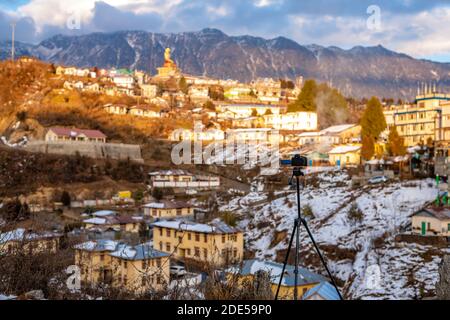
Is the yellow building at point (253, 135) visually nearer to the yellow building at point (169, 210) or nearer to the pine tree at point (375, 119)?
the pine tree at point (375, 119)

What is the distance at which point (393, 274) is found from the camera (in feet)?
50.4

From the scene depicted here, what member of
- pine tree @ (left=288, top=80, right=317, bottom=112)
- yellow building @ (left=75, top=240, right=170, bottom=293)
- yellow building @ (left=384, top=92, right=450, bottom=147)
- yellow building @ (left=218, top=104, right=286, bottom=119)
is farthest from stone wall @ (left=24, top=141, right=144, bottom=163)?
yellow building @ (left=75, top=240, right=170, bottom=293)

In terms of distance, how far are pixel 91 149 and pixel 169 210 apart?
57.8 feet

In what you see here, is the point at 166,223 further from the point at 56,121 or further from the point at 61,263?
the point at 56,121

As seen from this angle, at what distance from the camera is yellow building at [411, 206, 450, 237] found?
58.7 ft

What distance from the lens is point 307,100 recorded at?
2080 inches

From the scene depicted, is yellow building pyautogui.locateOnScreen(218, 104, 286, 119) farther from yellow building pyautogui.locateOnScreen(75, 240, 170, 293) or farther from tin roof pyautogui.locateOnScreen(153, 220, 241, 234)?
yellow building pyautogui.locateOnScreen(75, 240, 170, 293)

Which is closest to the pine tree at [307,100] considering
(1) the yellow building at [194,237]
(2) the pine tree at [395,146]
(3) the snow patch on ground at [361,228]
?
(2) the pine tree at [395,146]

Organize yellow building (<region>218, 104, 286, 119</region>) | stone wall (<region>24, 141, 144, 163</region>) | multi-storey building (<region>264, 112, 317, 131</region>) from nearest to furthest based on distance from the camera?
1. stone wall (<region>24, 141, 144, 163</region>)
2. multi-storey building (<region>264, 112, 317, 131</region>)
3. yellow building (<region>218, 104, 286, 119</region>)

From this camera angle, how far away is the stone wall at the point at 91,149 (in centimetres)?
4181

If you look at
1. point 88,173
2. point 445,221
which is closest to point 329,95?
point 88,173

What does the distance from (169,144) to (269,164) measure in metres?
10.7

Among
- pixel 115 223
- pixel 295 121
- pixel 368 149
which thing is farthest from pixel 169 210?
pixel 295 121

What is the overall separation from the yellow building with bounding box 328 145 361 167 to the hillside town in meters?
0.13
